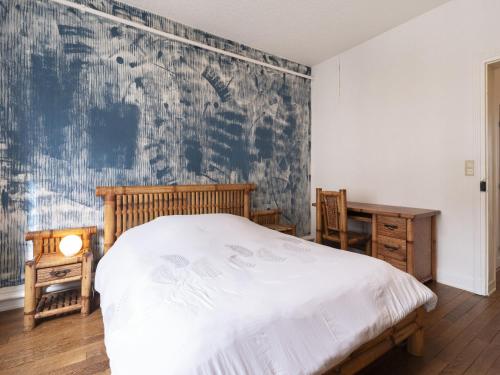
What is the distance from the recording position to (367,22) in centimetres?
286

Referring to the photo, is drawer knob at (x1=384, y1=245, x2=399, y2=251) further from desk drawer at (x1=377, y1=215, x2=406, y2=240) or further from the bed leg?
the bed leg

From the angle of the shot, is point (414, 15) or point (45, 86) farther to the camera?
point (414, 15)

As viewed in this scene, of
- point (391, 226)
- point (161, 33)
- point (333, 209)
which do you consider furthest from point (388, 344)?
point (161, 33)

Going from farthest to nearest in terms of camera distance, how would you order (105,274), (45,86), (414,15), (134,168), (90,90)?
(414,15)
(134,168)
(90,90)
(45,86)
(105,274)

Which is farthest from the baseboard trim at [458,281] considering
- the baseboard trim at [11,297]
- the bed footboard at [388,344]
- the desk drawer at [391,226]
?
the baseboard trim at [11,297]

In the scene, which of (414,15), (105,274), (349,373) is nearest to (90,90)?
(105,274)

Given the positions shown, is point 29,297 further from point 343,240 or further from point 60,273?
point 343,240

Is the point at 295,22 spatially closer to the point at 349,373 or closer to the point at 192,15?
the point at 192,15

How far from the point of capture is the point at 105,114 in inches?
97.0

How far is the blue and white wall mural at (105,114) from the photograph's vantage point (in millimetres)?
2148

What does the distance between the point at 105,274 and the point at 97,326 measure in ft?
1.40

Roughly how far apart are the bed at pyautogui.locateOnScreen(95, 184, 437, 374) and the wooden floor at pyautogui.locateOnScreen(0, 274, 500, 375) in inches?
6.2

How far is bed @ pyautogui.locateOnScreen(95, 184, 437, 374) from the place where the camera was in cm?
95

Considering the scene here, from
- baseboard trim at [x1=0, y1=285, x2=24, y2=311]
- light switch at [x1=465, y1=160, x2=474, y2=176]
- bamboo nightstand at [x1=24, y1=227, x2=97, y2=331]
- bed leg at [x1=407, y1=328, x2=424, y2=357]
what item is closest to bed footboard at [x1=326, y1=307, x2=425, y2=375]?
bed leg at [x1=407, y1=328, x2=424, y2=357]
